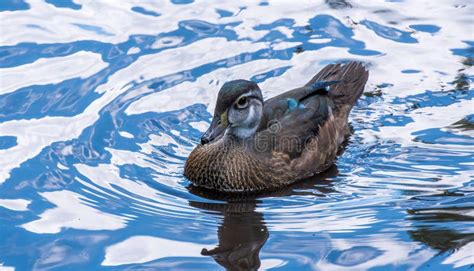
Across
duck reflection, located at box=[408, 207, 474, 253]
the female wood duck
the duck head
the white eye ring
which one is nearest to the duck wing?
the female wood duck

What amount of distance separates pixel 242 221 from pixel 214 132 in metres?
0.94

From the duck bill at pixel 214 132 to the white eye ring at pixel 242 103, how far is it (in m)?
0.28

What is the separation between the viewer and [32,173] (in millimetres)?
9672

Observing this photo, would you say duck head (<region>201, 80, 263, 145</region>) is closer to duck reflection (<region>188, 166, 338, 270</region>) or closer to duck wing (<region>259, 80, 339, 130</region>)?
duck wing (<region>259, 80, 339, 130</region>)

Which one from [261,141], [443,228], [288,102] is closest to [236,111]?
[261,141]

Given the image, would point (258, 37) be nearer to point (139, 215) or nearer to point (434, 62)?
point (434, 62)

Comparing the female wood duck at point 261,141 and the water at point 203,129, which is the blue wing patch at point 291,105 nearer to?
the female wood duck at point 261,141

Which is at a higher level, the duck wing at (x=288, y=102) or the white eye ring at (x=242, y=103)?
the white eye ring at (x=242, y=103)

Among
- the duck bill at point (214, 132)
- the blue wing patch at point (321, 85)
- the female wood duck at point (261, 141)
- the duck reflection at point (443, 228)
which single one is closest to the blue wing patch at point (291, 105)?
the female wood duck at point (261, 141)

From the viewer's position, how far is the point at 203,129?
10.9 meters

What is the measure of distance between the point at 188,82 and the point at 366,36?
2.63 metres

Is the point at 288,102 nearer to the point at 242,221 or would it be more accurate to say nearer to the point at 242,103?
the point at 242,103

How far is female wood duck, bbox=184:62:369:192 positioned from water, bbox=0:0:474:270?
21 cm

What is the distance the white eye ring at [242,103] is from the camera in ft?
31.7
